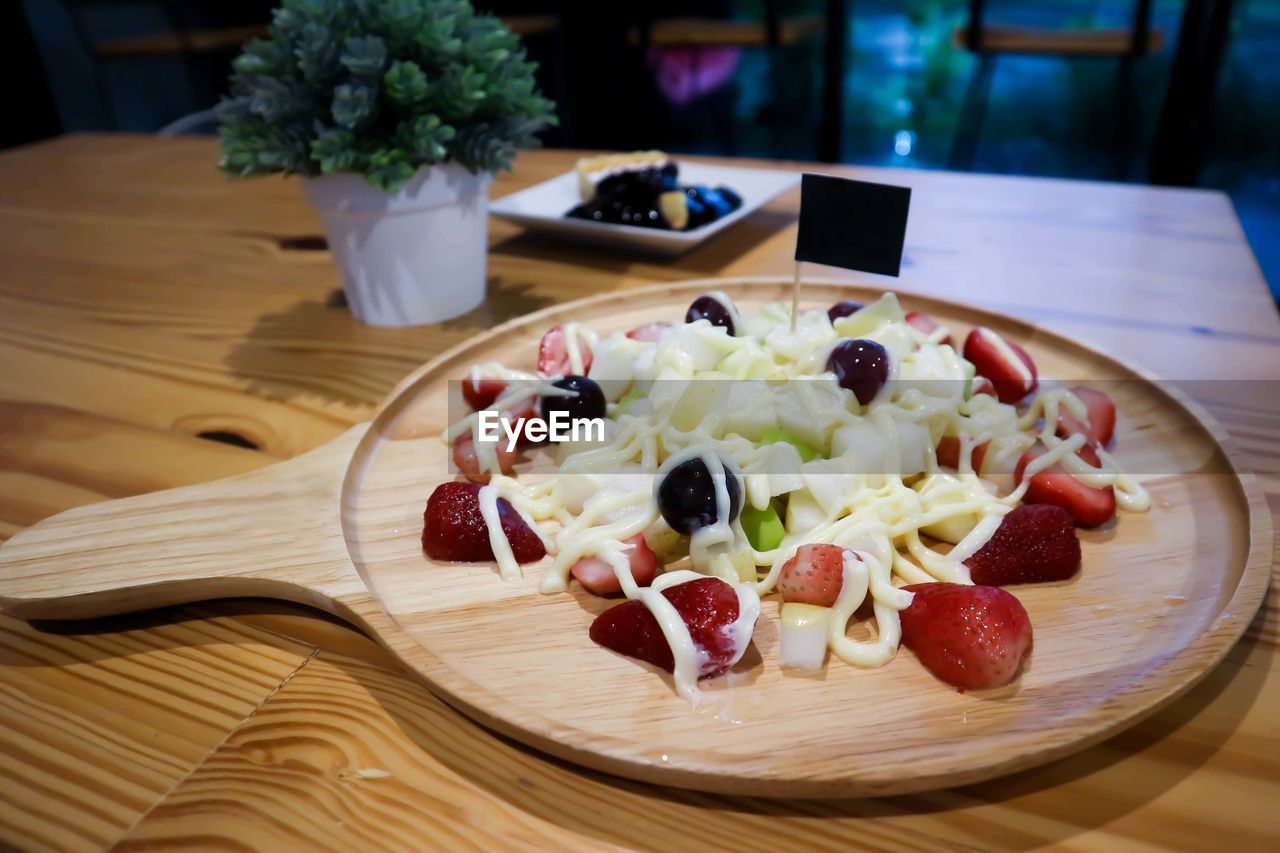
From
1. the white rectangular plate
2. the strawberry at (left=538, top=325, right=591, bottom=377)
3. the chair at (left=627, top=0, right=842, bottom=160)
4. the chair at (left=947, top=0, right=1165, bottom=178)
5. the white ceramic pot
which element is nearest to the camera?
the strawberry at (left=538, top=325, right=591, bottom=377)

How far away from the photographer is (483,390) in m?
1.38

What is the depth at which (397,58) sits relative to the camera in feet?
5.07

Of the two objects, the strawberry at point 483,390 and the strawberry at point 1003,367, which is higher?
the strawberry at point 1003,367

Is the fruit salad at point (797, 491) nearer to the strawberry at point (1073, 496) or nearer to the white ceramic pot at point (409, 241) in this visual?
the strawberry at point (1073, 496)

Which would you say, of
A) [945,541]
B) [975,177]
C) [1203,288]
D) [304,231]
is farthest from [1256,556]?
[304,231]

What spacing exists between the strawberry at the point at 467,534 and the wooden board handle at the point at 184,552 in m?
0.11

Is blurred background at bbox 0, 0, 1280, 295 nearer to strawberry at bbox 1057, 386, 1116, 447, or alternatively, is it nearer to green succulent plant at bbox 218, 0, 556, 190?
green succulent plant at bbox 218, 0, 556, 190

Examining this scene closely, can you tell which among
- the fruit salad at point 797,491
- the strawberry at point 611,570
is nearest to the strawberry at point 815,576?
the fruit salad at point 797,491

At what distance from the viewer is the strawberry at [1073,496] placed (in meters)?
1.07

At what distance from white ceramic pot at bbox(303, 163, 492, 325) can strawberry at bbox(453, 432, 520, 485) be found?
0.57m

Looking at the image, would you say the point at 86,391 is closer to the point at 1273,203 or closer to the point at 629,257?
the point at 629,257

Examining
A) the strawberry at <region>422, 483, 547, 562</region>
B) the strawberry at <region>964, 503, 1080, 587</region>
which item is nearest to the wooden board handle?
the strawberry at <region>422, 483, 547, 562</region>

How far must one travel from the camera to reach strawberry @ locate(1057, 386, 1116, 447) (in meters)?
1.21

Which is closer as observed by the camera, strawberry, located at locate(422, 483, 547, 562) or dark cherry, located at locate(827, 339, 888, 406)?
strawberry, located at locate(422, 483, 547, 562)
